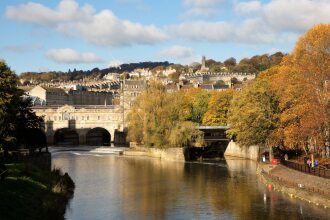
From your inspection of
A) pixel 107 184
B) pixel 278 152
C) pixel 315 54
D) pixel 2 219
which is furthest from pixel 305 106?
pixel 2 219

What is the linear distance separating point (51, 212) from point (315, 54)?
100 ft

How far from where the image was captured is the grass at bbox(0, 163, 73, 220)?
31.0 metres

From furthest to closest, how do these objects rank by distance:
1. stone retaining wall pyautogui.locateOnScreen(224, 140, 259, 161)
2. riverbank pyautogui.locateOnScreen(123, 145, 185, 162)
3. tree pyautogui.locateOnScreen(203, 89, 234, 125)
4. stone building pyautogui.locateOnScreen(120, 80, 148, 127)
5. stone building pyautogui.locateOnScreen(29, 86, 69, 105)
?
stone building pyautogui.locateOnScreen(29, 86, 69, 105), stone building pyautogui.locateOnScreen(120, 80, 148, 127), tree pyautogui.locateOnScreen(203, 89, 234, 125), riverbank pyautogui.locateOnScreen(123, 145, 185, 162), stone retaining wall pyautogui.locateOnScreen(224, 140, 259, 161)

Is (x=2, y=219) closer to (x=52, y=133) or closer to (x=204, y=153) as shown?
(x=204, y=153)

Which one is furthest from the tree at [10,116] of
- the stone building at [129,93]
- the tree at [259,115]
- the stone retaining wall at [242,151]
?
the stone building at [129,93]

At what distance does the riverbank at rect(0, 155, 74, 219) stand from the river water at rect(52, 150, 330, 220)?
1.36 m

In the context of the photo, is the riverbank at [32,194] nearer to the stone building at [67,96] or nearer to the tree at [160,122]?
the tree at [160,122]

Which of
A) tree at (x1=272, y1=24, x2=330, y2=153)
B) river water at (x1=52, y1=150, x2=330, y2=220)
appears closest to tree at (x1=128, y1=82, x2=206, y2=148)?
river water at (x1=52, y1=150, x2=330, y2=220)

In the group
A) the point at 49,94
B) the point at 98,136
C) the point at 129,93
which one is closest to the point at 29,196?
the point at 129,93

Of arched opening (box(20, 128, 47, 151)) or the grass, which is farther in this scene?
arched opening (box(20, 128, 47, 151))

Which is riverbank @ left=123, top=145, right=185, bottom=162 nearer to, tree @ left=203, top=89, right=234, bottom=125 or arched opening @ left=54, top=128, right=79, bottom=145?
tree @ left=203, top=89, right=234, bottom=125

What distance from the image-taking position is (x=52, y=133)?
11469 cm

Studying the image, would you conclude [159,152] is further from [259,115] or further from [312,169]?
[312,169]

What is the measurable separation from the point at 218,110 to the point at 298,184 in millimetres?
51042
